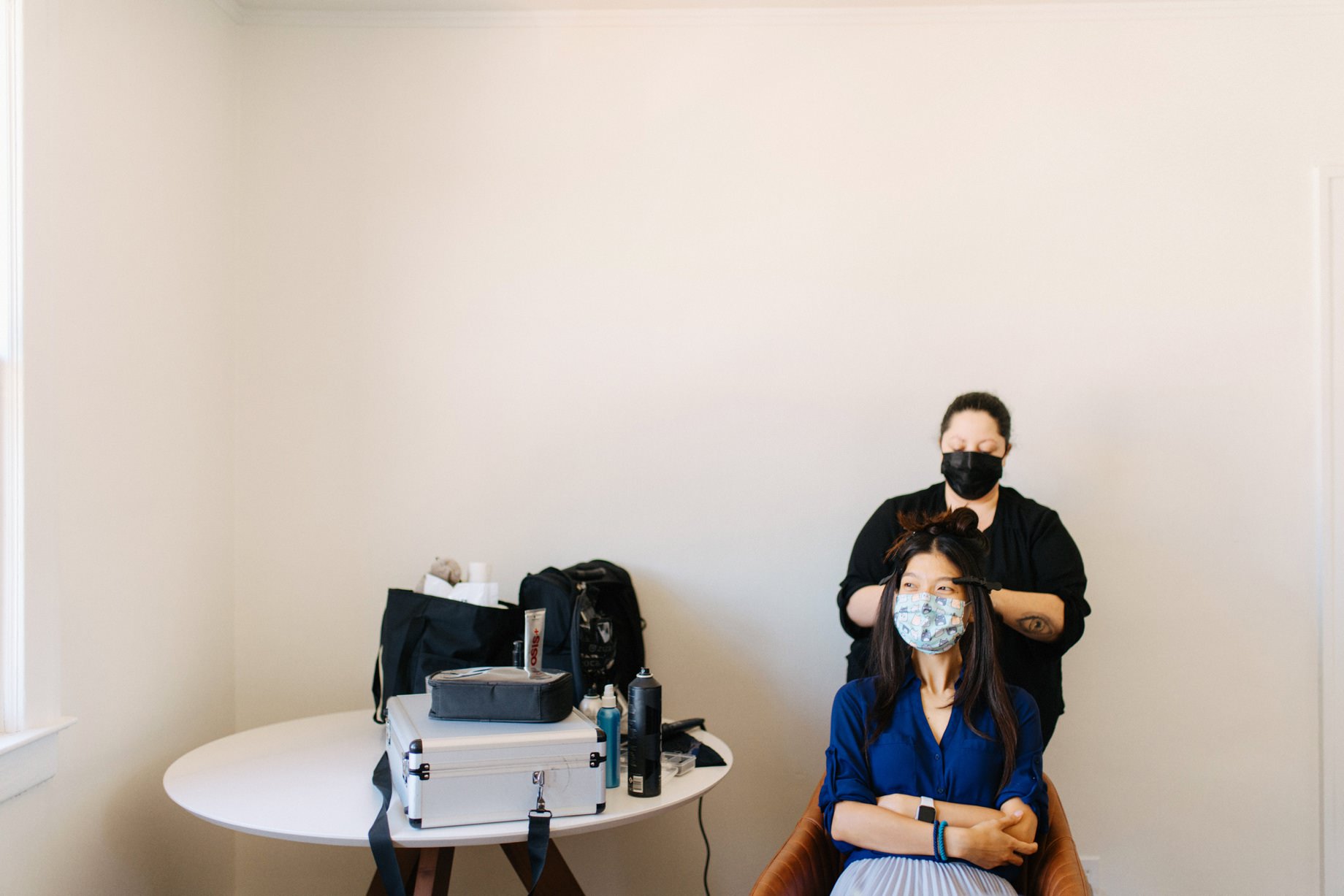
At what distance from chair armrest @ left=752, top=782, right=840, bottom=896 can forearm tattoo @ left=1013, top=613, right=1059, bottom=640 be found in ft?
2.01

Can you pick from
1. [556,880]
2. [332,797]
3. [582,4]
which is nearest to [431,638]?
[332,797]

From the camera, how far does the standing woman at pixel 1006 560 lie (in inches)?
84.9

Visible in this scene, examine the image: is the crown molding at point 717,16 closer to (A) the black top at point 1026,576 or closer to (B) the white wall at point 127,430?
(B) the white wall at point 127,430

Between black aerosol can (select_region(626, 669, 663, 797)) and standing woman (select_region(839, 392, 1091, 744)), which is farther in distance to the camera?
standing woman (select_region(839, 392, 1091, 744))

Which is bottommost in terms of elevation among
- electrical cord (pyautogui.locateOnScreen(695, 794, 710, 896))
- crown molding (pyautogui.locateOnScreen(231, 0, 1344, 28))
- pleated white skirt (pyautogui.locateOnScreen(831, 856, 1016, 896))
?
electrical cord (pyautogui.locateOnScreen(695, 794, 710, 896))

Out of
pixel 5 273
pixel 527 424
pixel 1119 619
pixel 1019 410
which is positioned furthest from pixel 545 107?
pixel 1119 619

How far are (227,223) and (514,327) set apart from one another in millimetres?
863

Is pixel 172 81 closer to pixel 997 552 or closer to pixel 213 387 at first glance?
pixel 213 387

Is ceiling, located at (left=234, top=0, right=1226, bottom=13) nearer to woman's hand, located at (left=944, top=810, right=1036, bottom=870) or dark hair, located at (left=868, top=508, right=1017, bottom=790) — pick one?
dark hair, located at (left=868, top=508, right=1017, bottom=790)

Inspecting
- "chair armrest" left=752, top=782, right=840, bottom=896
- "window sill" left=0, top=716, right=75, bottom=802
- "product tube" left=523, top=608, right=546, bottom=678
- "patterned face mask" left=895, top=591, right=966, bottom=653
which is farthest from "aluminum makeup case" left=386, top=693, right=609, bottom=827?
"window sill" left=0, top=716, right=75, bottom=802

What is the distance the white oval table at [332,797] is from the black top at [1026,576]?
1.78ft

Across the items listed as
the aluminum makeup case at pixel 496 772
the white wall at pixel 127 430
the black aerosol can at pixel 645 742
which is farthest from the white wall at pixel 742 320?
the aluminum makeup case at pixel 496 772

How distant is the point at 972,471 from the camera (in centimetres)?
220

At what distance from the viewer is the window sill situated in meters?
1.73
